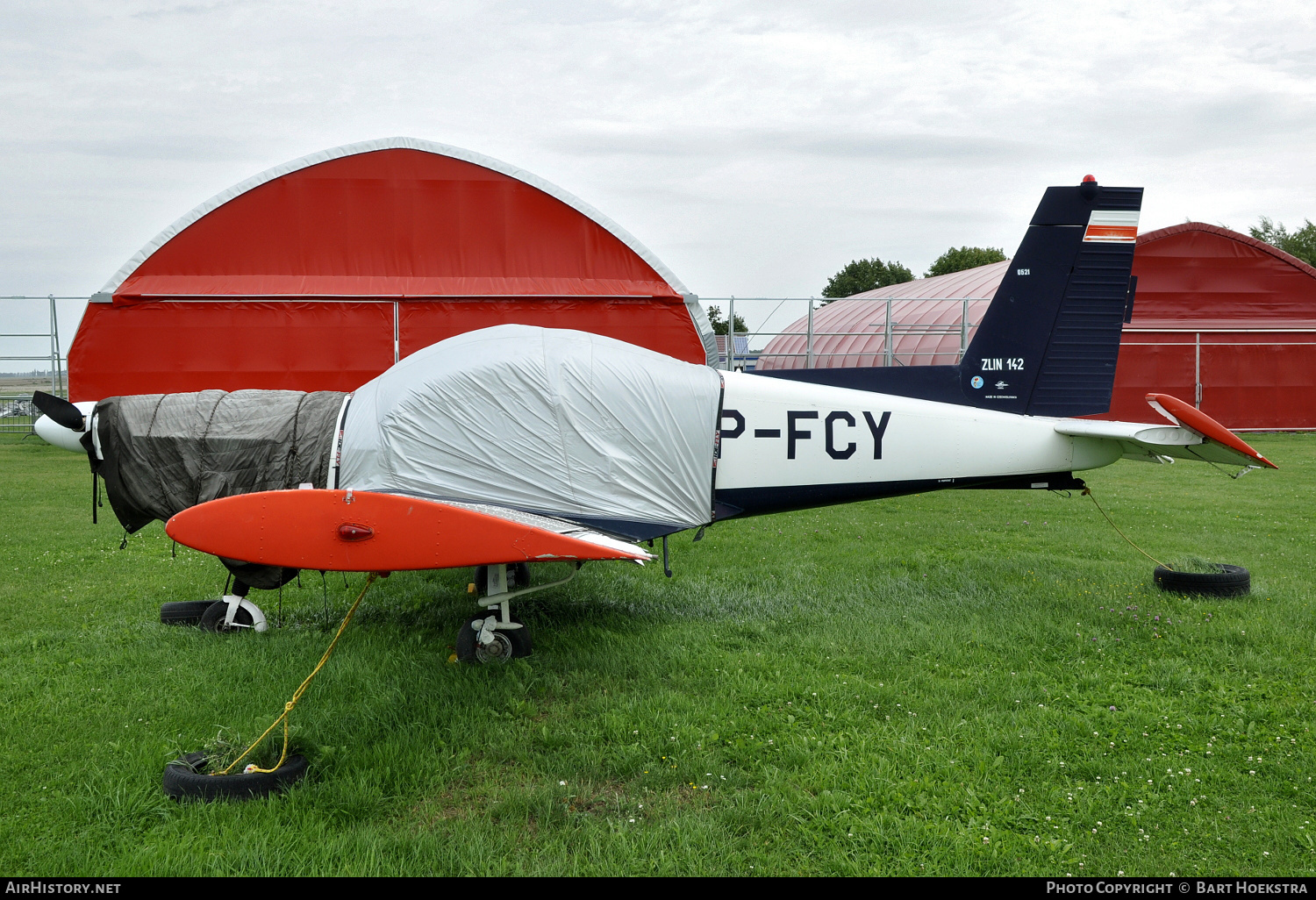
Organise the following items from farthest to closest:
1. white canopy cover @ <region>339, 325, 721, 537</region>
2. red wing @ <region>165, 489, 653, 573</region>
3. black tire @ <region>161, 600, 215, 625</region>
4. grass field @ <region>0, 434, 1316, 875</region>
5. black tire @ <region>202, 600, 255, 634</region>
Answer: black tire @ <region>161, 600, 215, 625</region> → black tire @ <region>202, 600, 255, 634</region> → white canopy cover @ <region>339, 325, 721, 537</region> → red wing @ <region>165, 489, 653, 573</region> → grass field @ <region>0, 434, 1316, 875</region>

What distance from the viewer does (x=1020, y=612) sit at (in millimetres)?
6535

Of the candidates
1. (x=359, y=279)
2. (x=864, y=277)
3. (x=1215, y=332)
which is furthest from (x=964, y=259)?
(x=359, y=279)

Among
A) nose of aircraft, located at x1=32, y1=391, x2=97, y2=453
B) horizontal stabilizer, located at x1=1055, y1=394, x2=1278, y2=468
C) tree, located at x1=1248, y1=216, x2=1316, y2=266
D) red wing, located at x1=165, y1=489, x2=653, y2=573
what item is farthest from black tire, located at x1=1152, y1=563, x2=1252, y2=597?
tree, located at x1=1248, y1=216, x2=1316, y2=266

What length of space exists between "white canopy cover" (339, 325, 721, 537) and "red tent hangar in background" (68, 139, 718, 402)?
30.3 feet

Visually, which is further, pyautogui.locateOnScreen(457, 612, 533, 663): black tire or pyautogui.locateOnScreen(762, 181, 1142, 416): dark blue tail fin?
pyautogui.locateOnScreen(762, 181, 1142, 416): dark blue tail fin

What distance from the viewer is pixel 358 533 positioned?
13.7 feet

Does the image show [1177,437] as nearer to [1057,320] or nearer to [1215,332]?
[1057,320]

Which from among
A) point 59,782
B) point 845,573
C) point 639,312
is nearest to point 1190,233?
point 639,312

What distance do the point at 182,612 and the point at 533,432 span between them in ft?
10.5

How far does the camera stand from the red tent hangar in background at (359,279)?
1437 cm

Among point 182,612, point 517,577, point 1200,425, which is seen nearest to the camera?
point 1200,425

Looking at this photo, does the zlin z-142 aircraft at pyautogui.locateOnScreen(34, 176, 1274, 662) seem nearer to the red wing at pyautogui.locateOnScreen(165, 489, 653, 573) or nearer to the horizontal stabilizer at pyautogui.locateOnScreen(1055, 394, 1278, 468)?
the horizontal stabilizer at pyautogui.locateOnScreen(1055, 394, 1278, 468)

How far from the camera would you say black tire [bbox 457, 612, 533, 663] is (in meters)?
5.62

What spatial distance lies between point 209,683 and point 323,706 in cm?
90
